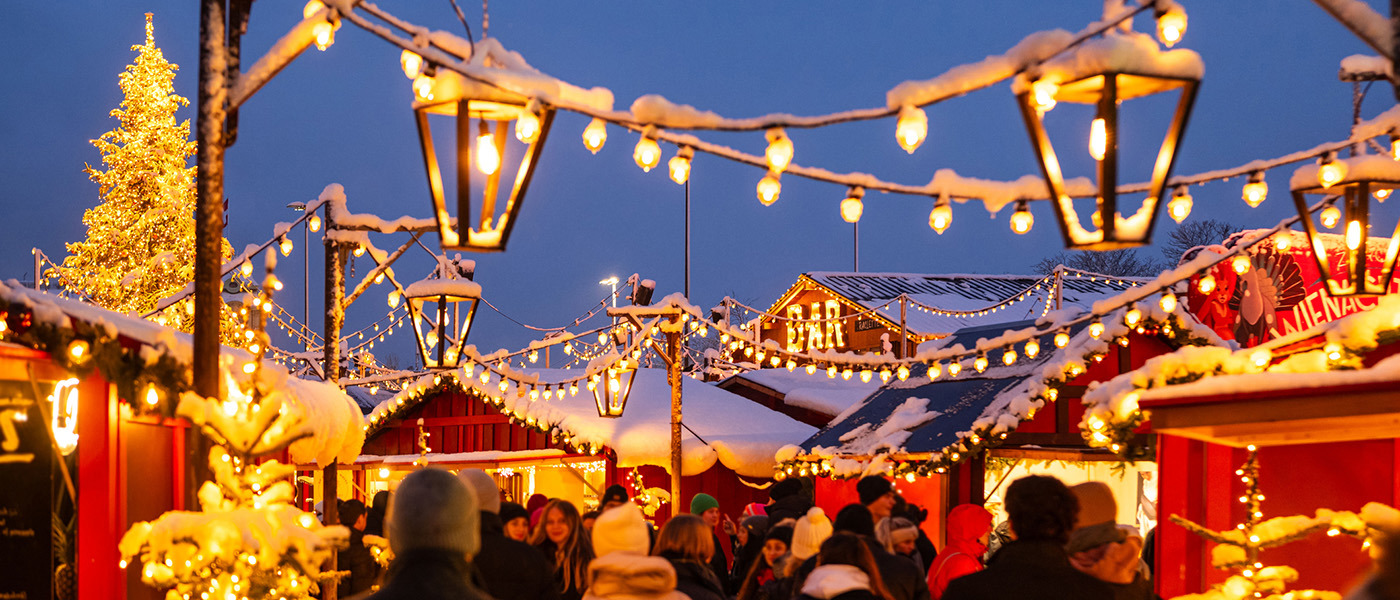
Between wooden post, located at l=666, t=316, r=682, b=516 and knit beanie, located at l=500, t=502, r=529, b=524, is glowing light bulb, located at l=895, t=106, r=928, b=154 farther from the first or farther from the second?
wooden post, located at l=666, t=316, r=682, b=516

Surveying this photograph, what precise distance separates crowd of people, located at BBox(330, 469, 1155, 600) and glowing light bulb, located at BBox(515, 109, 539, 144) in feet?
5.41

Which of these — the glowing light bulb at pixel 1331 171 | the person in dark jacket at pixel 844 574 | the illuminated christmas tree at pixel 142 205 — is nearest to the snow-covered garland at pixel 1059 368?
the glowing light bulb at pixel 1331 171

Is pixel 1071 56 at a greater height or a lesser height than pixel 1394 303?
greater

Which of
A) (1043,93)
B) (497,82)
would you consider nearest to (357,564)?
(497,82)

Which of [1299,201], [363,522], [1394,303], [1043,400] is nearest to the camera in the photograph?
[1299,201]

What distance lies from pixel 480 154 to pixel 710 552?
2394 millimetres

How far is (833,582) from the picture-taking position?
17.8ft

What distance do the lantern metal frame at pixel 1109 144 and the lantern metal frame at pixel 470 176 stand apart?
2.08 metres

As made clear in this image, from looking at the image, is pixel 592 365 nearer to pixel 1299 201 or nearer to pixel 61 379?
pixel 61 379

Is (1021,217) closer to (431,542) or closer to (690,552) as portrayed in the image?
(690,552)

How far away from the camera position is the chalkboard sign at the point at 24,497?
848 cm

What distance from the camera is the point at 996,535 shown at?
50.6 ft

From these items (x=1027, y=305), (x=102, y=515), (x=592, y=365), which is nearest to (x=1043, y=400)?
(x=592, y=365)

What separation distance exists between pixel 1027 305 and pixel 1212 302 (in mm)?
22448
